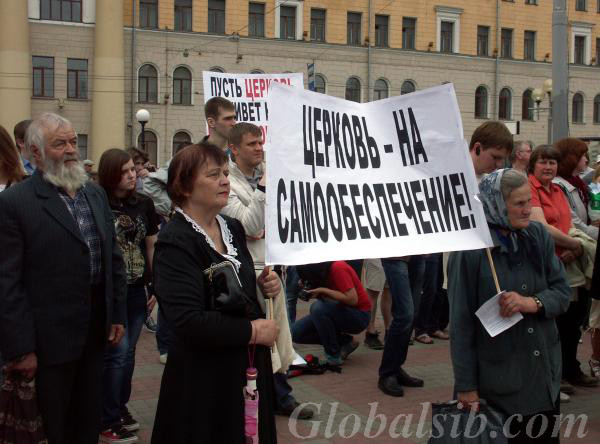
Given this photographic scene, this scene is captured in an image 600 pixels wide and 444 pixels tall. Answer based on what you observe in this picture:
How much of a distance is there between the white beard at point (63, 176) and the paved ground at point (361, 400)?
203cm

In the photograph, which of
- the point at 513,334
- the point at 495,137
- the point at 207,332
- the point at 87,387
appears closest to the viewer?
the point at 207,332

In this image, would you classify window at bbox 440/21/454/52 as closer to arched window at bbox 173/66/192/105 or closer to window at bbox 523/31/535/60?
window at bbox 523/31/535/60

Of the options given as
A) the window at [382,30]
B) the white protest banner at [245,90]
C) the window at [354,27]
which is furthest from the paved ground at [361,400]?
the window at [382,30]

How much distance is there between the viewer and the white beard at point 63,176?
3.88 m

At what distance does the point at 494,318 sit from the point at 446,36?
44.6 meters

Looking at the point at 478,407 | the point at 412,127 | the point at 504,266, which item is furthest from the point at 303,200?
the point at 478,407

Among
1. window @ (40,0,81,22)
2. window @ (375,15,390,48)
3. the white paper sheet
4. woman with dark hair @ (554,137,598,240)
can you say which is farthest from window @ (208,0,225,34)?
the white paper sheet

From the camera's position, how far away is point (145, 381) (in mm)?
6578

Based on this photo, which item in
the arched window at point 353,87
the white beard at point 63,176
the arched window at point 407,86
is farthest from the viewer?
the arched window at point 407,86

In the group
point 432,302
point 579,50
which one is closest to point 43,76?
point 432,302

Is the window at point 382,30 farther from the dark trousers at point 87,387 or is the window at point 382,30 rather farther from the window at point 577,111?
the dark trousers at point 87,387

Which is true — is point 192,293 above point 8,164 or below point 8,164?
below

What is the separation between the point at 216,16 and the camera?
1583 inches

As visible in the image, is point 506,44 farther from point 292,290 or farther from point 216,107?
point 216,107
